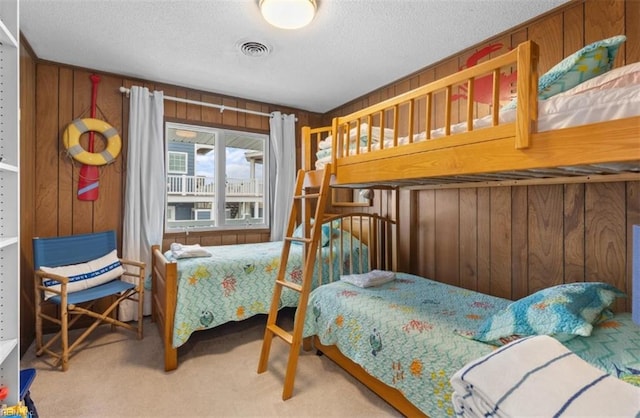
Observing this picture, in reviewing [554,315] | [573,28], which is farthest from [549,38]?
[554,315]

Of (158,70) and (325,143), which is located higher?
(158,70)

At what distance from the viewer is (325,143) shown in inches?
95.9

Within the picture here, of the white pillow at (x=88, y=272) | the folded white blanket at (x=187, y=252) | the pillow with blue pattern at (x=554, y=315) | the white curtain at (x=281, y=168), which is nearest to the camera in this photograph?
the pillow with blue pattern at (x=554, y=315)

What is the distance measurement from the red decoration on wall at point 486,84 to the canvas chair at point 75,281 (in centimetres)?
297

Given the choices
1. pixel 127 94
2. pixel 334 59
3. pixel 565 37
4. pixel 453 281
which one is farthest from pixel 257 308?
pixel 565 37

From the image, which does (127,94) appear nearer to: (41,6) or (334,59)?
(41,6)

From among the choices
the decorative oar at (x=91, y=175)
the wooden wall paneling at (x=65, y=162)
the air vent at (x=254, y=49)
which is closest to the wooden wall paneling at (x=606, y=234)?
the air vent at (x=254, y=49)

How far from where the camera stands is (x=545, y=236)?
→ 7.06 feet

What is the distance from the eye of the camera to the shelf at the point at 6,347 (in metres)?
1.16

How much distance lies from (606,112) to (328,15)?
66.4 inches

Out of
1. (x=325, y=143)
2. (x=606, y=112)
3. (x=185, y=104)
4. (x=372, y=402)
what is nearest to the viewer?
(x=606, y=112)

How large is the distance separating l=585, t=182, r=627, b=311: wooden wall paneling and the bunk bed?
0.16 meters

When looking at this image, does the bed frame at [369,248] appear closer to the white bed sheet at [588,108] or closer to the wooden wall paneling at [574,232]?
the wooden wall paneling at [574,232]

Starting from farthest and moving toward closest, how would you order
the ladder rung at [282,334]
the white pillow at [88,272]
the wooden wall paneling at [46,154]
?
the wooden wall paneling at [46,154], the white pillow at [88,272], the ladder rung at [282,334]
